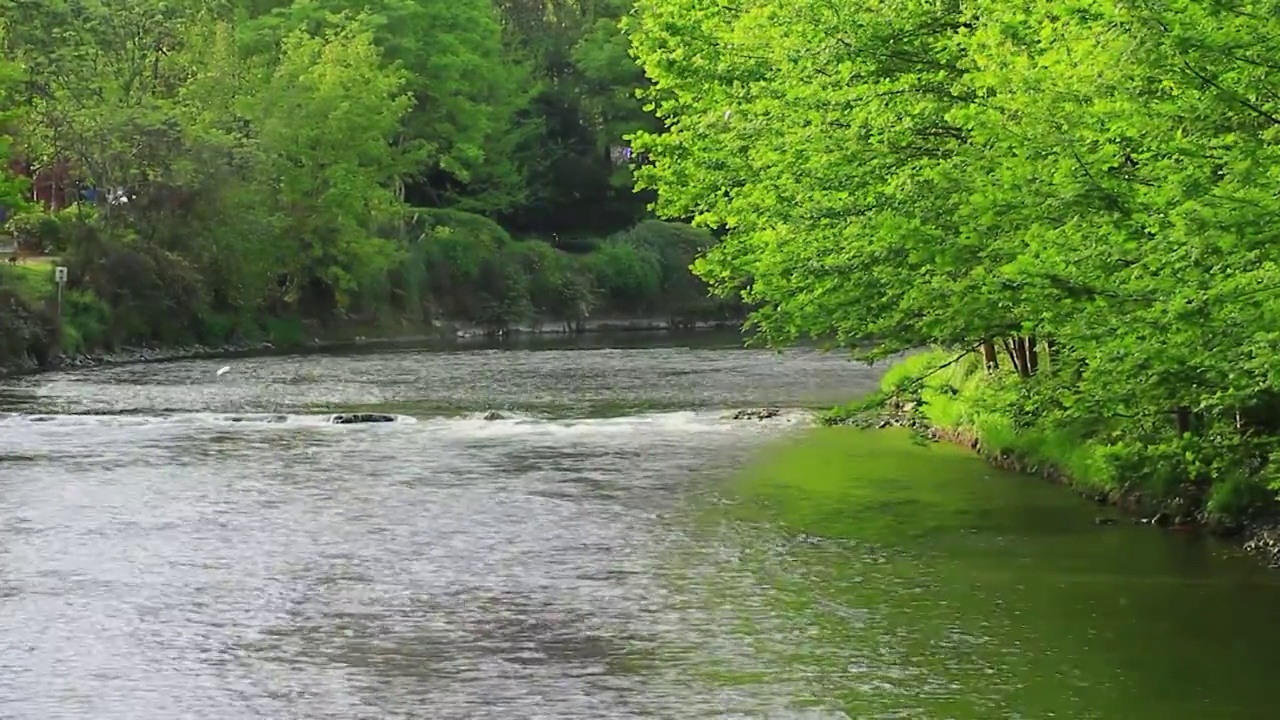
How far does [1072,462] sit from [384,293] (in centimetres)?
5277

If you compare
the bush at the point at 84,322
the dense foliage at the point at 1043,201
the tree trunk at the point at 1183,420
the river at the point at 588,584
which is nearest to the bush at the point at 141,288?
the bush at the point at 84,322

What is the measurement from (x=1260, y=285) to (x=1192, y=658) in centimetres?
372

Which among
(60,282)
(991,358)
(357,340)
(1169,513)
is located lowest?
(1169,513)

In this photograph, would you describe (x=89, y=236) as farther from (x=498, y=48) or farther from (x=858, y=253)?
(x=858, y=253)

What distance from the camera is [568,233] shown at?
97.4 m

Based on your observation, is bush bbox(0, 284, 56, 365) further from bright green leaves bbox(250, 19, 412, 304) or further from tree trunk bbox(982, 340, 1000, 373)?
tree trunk bbox(982, 340, 1000, 373)

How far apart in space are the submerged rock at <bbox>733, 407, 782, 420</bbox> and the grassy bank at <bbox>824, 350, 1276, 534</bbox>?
4712 millimetres

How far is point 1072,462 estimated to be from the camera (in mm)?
29094

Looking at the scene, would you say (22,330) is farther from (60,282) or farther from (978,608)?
(978,608)

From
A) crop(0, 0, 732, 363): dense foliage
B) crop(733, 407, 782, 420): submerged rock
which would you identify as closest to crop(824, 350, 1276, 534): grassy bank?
crop(733, 407, 782, 420): submerged rock

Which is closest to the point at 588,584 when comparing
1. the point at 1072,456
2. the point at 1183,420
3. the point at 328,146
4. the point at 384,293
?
the point at 1183,420

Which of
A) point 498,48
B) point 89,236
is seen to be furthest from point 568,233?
point 89,236

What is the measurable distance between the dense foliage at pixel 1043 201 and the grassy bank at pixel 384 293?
31.4 metres

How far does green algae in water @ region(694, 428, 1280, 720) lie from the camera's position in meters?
16.6
